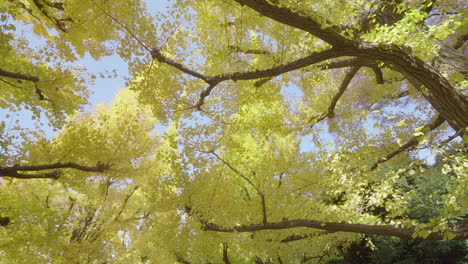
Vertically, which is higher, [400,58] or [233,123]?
[233,123]

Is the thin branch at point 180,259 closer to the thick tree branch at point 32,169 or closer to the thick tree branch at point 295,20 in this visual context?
the thick tree branch at point 32,169

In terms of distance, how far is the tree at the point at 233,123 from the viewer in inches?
128

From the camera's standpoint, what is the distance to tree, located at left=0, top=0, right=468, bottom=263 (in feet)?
10.7

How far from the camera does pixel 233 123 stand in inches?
231

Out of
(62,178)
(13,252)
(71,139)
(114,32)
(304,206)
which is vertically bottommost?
(13,252)

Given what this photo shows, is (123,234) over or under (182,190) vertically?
over

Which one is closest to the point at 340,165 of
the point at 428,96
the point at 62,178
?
the point at 428,96

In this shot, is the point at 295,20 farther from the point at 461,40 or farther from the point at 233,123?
the point at 461,40

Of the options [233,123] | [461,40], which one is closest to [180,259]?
[233,123]

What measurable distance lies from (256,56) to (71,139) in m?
4.01

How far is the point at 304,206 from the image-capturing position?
582cm

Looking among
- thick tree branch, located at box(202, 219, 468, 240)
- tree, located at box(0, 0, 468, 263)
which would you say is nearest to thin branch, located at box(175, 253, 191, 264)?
tree, located at box(0, 0, 468, 263)

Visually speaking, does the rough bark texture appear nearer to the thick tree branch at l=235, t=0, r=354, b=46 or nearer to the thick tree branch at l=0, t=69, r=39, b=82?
the thick tree branch at l=235, t=0, r=354, b=46

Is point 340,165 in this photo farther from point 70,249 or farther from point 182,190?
point 70,249
